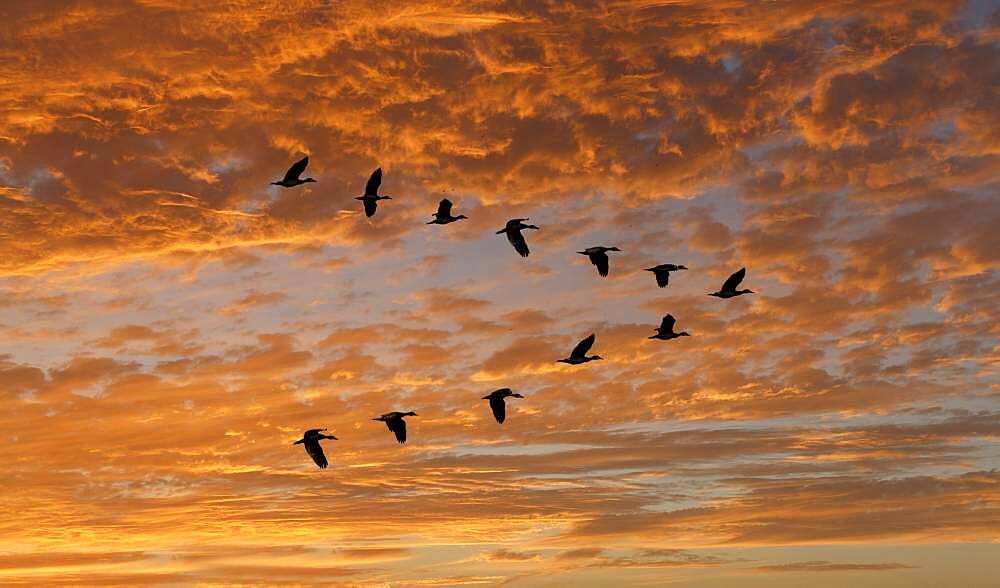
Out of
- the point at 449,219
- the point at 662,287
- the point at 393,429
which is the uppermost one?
the point at 449,219

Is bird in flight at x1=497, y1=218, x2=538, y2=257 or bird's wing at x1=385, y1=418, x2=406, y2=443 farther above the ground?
bird in flight at x1=497, y1=218, x2=538, y2=257

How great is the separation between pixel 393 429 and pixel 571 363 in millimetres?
10369

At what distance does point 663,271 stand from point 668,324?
5784 mm

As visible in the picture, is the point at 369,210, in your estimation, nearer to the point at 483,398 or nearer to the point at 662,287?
the point at 483,398

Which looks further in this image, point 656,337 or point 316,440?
point 656,337

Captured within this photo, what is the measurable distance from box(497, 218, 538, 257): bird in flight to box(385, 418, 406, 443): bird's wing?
11.2 m

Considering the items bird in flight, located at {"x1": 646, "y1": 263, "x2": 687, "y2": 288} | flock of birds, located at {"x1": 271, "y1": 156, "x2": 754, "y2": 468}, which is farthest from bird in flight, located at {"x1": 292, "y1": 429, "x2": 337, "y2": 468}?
bird in flight, located at {"x1": 646, "y1": 263, "x2": 687, "y2": 288}

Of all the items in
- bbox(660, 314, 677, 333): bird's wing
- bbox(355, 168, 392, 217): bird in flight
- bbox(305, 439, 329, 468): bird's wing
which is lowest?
bbox(305, 439, 329, 468): bird's wing

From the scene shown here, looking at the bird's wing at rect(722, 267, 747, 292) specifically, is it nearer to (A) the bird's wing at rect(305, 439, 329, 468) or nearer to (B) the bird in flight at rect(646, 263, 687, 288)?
(B) the bird in flight at rect(646, 263, 687, 288)

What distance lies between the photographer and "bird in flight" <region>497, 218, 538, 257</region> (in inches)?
2559

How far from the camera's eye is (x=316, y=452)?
66688mm

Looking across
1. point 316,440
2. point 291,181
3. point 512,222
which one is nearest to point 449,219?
point 512,222

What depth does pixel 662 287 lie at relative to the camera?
67.4 metres

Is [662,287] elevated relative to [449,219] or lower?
lower
